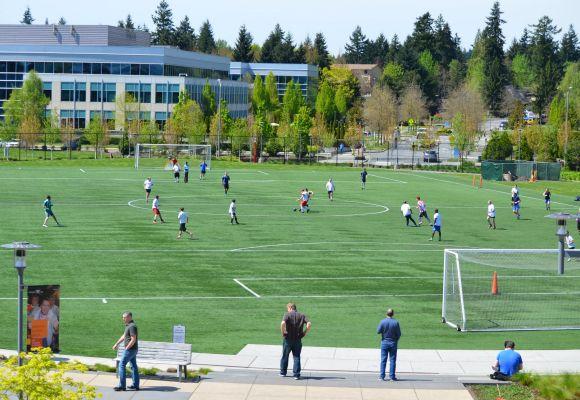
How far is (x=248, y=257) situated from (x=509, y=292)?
12.4 metres

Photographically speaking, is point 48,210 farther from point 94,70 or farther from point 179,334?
point 94,70

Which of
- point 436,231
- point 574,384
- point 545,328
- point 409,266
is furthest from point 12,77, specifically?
point 574,384

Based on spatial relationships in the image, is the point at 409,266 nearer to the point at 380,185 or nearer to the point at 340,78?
the point at 380,185

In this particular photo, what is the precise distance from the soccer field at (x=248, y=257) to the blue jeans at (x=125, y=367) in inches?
191

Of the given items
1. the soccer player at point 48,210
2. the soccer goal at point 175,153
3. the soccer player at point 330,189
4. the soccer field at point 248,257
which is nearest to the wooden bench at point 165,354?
the soccer field at point 248,257

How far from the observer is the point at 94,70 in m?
140

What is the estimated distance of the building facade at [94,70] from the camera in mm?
135000

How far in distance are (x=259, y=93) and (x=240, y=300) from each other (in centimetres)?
12604

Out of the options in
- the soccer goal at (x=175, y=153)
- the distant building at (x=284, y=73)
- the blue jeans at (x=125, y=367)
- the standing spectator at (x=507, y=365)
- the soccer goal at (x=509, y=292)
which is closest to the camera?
the blue jeans at (x=125, y=367)

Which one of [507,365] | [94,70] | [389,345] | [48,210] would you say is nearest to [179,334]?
[389,345]

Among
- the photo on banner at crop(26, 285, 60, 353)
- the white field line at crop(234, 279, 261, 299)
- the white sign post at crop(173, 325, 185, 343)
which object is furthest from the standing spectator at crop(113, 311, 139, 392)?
the white field line at crop(234, 279, 261, 299)

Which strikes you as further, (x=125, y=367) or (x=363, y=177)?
(x=363, y=177)

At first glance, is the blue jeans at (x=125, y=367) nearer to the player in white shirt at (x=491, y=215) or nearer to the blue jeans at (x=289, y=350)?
the blue jeans at (x=289, y=350)

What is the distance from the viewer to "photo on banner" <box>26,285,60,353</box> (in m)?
24.9
